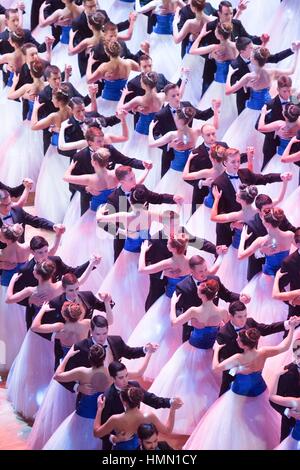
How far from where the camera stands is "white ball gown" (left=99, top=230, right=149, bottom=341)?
870cm

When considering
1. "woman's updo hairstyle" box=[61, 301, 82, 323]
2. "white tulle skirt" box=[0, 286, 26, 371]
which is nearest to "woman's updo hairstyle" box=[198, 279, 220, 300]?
A: "woman's updo hairstyle" box=[61, 301, 82, 323]

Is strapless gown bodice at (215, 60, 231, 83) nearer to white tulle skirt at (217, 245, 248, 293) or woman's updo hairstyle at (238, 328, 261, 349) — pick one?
white tulle skirt at (217, 245, 248, 293)

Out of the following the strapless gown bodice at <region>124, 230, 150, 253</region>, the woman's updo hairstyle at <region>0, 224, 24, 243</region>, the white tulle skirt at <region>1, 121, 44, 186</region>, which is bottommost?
the white tulle skirt at <region>1, 121, 44, 186</region>

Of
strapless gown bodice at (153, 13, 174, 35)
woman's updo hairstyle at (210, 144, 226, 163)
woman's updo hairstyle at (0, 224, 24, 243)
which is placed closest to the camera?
woman's updo hairstyle at (0, 224, 24, 243)

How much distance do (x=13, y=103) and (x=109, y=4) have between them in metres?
1.41

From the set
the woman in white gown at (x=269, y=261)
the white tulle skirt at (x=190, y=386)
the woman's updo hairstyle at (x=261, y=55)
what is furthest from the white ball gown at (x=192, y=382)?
the woman's updo hairstyle at (x=261, y=55)

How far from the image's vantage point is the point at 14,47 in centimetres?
1059

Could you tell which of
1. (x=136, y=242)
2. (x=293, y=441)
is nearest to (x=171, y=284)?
(x=136, y=242)

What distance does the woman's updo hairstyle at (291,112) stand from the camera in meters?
9.12

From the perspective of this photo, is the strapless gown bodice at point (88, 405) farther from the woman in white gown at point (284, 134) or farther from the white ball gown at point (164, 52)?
the white ball gown at point (164, 52)

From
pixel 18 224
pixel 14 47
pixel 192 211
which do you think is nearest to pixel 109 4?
pixel 14 47

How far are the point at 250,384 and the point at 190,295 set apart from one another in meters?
0.68

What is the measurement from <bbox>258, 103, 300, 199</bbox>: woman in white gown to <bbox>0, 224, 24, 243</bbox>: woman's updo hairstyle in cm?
171

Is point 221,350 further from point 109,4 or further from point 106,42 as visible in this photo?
point 109,4
